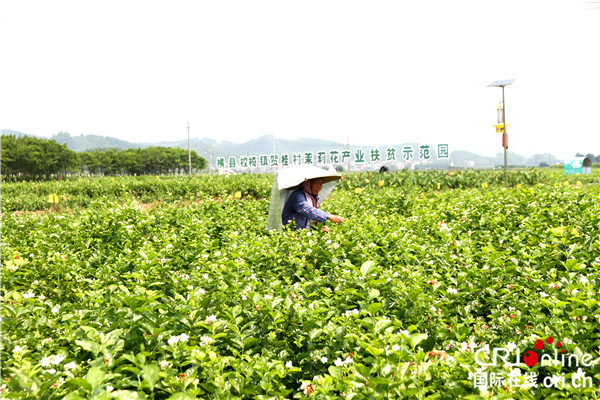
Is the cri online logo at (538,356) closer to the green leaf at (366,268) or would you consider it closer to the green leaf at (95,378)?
the green leaf at (366,268)

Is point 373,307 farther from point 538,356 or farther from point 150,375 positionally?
point 150,375

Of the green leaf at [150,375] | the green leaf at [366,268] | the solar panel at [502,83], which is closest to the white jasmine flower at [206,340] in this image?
the green leaf at [150,375]

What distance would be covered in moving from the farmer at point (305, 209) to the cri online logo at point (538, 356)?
2.77 meters

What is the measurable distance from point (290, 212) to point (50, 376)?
3.40m

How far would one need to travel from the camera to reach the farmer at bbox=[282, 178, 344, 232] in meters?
4.57

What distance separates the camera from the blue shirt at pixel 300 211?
459 centimetres

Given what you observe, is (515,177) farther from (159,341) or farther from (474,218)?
(159,341)

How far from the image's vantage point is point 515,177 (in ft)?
53.1

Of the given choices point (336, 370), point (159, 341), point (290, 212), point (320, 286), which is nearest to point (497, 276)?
point (320, 286)

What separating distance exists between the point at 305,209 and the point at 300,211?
0.08 metres

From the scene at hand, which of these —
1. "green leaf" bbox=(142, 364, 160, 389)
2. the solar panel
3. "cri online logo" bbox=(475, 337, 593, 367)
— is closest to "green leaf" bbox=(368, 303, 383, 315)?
"cri online logo" bbox=(475, 337, 593, 367)

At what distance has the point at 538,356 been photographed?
181 centimetres

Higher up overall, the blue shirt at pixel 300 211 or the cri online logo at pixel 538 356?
the blue shirt at pixel 300 211

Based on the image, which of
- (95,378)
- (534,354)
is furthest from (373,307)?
(95,378)
